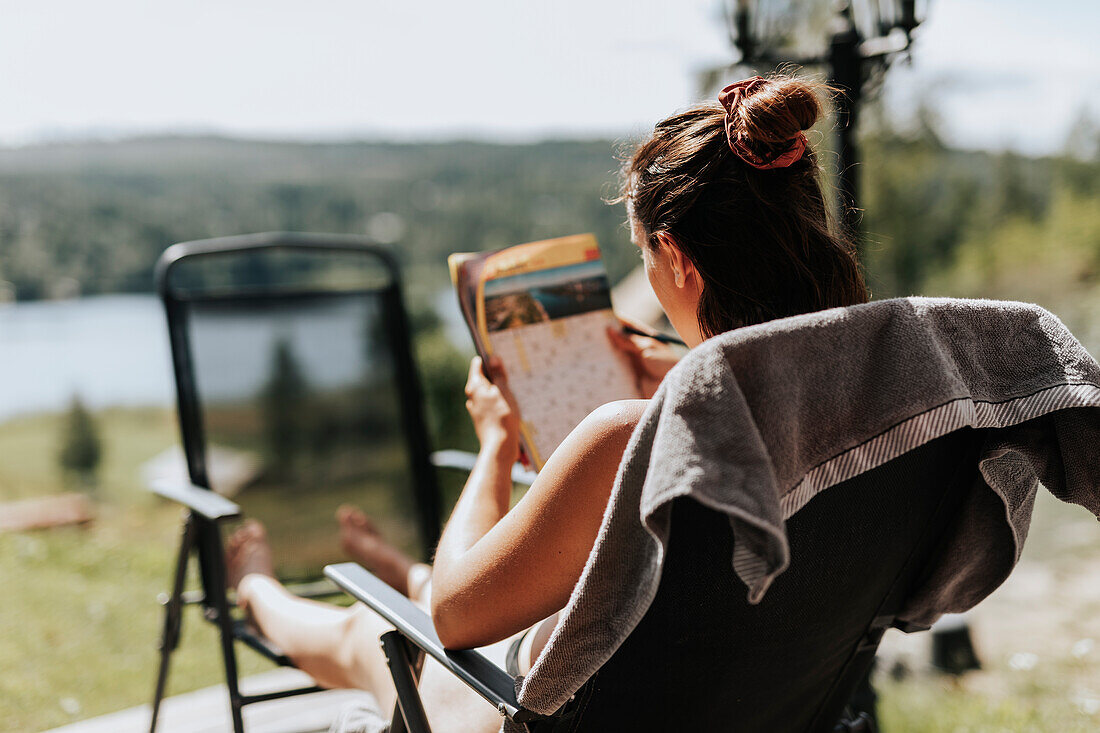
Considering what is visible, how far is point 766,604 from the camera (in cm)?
99

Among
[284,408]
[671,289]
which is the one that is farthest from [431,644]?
[284,408]

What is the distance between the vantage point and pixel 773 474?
2.50ft

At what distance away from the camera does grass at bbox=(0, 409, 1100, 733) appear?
233cm

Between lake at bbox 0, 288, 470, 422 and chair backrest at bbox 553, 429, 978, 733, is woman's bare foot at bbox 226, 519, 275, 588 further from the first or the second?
lake at bbox 0, 288, 470, 422

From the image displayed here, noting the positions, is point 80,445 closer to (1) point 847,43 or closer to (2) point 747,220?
(1) point 847,43

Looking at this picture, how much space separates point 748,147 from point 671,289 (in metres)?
0.22

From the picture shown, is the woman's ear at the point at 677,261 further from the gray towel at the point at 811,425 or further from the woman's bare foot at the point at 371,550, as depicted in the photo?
the woman's bare foot at the point at 371,550

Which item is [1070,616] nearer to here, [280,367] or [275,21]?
[280,367]

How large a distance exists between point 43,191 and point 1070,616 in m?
6.94

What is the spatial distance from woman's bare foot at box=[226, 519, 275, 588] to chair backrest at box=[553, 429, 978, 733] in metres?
1.43

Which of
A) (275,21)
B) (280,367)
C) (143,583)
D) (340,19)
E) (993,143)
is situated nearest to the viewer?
(280,367)

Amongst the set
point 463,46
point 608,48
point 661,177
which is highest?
point 463,46

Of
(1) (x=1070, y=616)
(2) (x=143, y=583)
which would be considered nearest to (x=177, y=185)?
(2) (x=143, y=583)

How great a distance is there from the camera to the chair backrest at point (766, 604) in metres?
0.94
